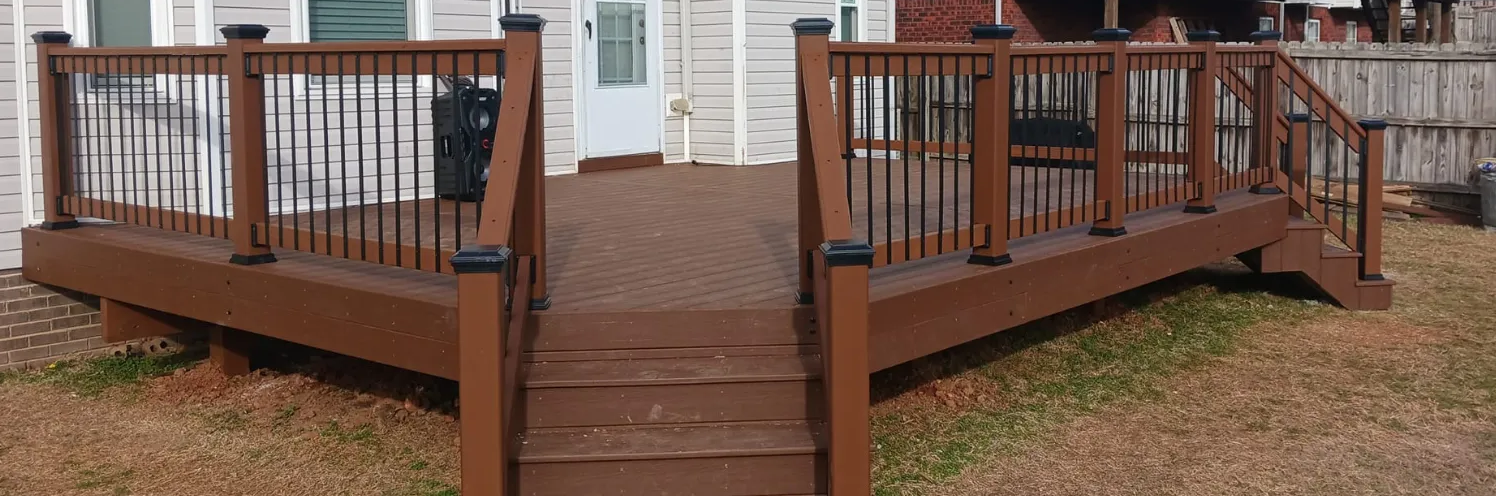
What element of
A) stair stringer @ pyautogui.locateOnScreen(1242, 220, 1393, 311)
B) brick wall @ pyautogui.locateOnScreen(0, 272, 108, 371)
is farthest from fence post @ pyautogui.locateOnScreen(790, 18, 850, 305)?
stair stringer @ pyautogui.locateOnScreen(1242, 220, 1393, 311)

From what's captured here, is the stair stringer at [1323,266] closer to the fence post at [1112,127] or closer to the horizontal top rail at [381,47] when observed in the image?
the fence post at [1112,127]

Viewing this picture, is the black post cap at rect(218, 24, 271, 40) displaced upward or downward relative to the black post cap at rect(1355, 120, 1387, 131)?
upward

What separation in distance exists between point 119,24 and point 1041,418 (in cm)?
518

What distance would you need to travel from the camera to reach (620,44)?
11273mm

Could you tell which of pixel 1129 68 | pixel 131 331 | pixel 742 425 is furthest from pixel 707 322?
pixel 131 331

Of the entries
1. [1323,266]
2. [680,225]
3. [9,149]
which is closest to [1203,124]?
[1323,266]

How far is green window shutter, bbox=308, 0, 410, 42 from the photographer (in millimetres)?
8484

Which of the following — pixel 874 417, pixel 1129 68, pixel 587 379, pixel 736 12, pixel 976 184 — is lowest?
pixel 874 417

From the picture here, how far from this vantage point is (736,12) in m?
11.6

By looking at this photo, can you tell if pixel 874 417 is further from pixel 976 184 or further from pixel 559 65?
pixel 559 65

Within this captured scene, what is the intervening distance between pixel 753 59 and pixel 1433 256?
5.47 m

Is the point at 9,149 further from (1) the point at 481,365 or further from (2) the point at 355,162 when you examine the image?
(1) the point at 481,365

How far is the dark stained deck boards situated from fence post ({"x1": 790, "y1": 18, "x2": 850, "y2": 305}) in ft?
0.52

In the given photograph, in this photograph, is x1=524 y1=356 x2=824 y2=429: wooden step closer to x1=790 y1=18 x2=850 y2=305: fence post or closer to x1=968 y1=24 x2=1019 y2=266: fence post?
x1=790 y1=18 x2=850 y2=305: fence post
